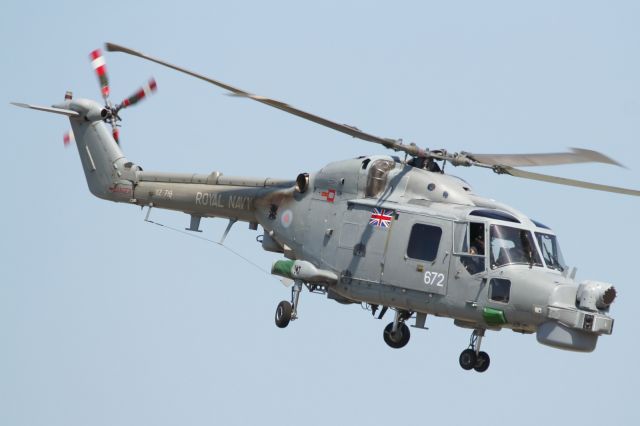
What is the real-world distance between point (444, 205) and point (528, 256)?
7.02ft

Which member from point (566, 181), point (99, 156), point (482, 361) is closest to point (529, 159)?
point (566, 181)

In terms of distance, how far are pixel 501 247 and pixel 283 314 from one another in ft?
16.8

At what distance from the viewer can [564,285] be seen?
2261 centimetres

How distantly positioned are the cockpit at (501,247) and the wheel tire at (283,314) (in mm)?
4210

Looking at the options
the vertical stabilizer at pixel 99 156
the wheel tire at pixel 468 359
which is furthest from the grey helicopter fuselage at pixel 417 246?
the vertical stabilizer at pixel 99 156

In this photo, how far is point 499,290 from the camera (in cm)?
2309

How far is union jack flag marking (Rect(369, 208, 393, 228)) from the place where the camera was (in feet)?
81.3

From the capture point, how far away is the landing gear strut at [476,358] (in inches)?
963

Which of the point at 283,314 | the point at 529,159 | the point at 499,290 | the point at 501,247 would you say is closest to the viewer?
the point at 499,290

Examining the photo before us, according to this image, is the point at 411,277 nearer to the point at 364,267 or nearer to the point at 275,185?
the point at 364,267

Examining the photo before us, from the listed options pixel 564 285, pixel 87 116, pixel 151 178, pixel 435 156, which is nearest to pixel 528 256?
pixel 564 285

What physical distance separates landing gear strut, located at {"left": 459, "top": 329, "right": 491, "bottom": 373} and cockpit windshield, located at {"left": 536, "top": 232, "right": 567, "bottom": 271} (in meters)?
2.09

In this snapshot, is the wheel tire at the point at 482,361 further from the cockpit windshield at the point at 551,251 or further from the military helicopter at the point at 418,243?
the cockpit windshield at the point at 551,251

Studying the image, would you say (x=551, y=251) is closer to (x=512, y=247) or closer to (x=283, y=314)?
(x=512, y=247)
